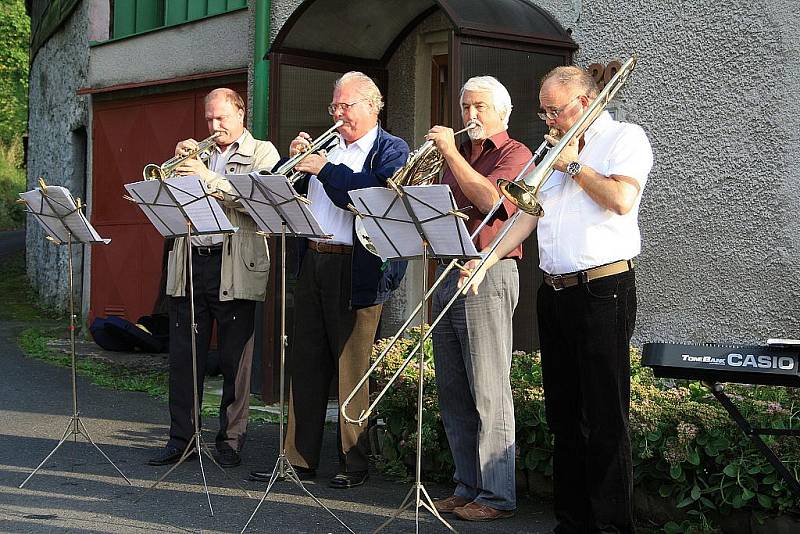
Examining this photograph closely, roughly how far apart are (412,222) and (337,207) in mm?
1409

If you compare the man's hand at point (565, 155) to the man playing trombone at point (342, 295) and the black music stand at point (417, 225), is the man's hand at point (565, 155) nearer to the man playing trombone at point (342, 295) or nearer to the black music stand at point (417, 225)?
the black music stand at point (417, 225)

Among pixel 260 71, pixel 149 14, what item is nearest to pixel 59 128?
pixel 149 14

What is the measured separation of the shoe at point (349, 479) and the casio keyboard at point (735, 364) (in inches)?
103

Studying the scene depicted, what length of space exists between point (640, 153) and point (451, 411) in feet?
5.73

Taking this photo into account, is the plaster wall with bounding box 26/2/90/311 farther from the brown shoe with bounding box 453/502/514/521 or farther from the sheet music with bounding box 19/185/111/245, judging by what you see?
the brown shoe with bounding box 453/502/514/521

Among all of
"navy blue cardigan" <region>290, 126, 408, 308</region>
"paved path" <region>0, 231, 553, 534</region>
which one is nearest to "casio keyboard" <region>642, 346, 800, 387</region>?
"paved path" <region>0, 231, 553, 534</region>

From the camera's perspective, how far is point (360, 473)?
20.6ft

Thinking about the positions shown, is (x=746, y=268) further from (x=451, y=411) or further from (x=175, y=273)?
(x=175, y=273)

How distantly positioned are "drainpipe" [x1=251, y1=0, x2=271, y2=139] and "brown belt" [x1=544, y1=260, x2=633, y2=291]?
4905mm

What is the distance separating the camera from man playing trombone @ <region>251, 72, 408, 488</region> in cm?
607

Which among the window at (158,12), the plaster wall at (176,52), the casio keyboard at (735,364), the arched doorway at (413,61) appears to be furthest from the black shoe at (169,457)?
the window at (158,12)

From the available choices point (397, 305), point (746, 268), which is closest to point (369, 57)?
point (397, 305)

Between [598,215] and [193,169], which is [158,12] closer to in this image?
[193,169]

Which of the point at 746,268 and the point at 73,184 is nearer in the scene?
the point at 746,268
